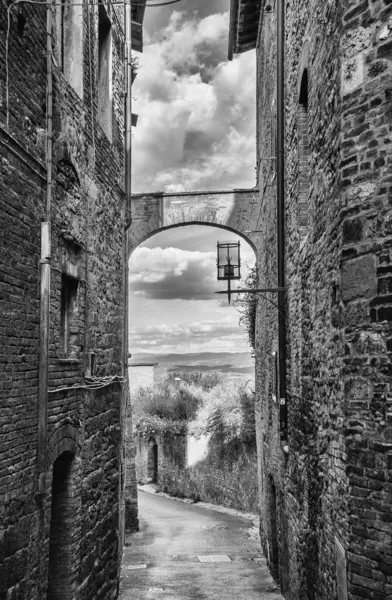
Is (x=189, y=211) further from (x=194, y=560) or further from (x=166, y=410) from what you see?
(x=166, y=410)

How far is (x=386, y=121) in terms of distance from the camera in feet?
13.5

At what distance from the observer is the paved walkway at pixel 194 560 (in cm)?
1008

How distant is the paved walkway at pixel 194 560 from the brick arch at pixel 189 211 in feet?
24.7

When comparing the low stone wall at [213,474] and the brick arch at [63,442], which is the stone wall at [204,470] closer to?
the low stone wall at [213,474]

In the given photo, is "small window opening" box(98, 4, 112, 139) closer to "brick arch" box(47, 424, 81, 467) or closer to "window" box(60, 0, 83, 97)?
"window" box(60, 0, 83, 97)

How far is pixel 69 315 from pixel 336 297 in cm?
371

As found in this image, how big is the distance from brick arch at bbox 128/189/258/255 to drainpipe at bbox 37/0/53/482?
962 cm

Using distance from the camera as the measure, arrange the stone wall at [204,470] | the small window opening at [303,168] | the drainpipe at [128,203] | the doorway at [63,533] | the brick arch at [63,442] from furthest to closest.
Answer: the stone wall at [204,470] → the drainpipe at [128,203] → the small window opening at [303,168] → the doorway at [63,533] → the brick arch at [63,442]

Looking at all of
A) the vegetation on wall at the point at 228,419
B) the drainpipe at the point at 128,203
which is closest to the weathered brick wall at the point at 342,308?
the drainpipe at the point at 128,203

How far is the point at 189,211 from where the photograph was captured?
52.7 ft

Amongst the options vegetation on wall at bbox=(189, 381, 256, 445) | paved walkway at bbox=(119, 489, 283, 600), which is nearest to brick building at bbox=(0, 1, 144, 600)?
paved walkway at bbox=(119, 489, 283, 600)

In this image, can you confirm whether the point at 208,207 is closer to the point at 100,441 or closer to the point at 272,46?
the point at 272,46

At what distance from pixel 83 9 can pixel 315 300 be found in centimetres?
486

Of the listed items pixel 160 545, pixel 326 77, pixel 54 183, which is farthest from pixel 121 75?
pixel 160 545
